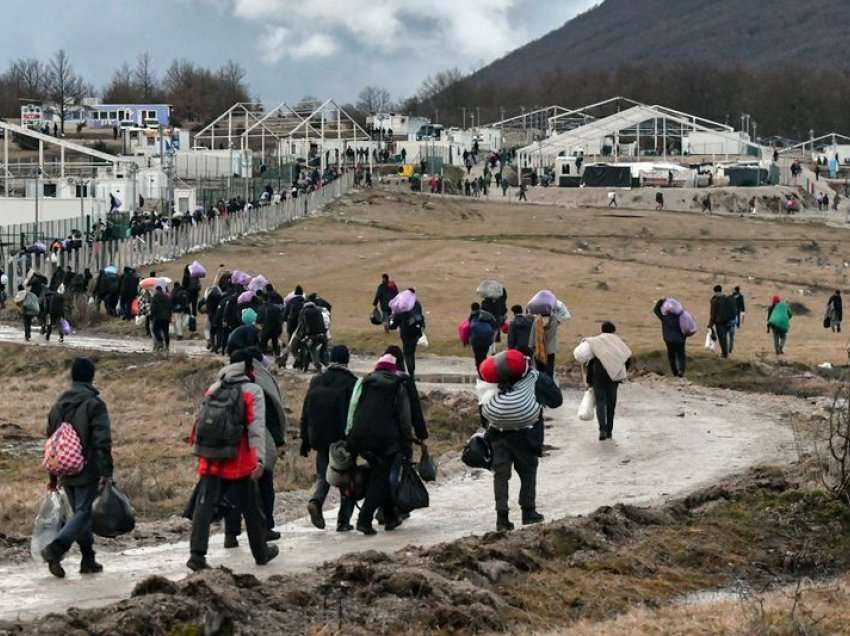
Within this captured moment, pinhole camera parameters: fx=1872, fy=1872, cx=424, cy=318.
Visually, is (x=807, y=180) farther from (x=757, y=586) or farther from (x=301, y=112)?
(x=757, y=586)

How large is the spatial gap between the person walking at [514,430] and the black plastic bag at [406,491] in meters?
0.60

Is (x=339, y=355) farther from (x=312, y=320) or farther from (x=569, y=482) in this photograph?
(x=312, y=320)

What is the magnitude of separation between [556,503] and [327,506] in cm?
207

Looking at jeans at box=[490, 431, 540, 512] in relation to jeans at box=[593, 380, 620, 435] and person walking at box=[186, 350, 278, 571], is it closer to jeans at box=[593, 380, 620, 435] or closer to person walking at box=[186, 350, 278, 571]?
person walking at box=[186, 350, 278, 571]

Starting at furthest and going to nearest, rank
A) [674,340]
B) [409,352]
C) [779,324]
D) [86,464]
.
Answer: [779,324] → [409,352] → [674,340] → [86,464]

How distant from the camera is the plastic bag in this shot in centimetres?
1252

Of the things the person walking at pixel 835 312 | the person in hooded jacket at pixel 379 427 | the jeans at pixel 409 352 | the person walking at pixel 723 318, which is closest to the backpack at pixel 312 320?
the jeans at pixel 409 352

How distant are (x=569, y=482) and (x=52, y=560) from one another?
20.9 ft

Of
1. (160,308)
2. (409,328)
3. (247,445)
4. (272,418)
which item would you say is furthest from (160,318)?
(247,445)

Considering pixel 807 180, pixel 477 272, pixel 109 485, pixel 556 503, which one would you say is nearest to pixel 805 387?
pixel 556 503

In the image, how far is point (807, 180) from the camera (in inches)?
4350

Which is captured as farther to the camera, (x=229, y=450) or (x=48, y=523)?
(x=48, y=523)

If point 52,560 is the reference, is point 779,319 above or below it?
above

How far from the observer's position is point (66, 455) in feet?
40.9
